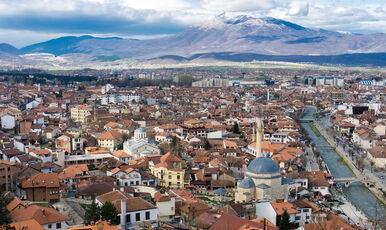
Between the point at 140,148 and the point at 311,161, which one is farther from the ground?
the point at 140,148

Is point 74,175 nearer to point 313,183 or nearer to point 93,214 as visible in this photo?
point 93,214

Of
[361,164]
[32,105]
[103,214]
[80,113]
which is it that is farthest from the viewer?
[32,105]

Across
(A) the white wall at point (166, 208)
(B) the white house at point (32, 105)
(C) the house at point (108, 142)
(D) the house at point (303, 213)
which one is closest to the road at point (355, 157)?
(D) the house at point (303, 213)

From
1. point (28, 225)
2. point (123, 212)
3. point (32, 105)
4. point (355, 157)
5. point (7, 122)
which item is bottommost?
point (355, 157)

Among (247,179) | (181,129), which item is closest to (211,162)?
(247,179)

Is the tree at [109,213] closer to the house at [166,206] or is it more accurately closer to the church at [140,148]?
the house at [166,206]

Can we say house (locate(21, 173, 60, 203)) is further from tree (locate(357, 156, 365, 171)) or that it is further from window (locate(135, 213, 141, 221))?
tree (locate(357, 156, 365, 171))

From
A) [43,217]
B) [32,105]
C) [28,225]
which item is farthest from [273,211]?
[32,105]
